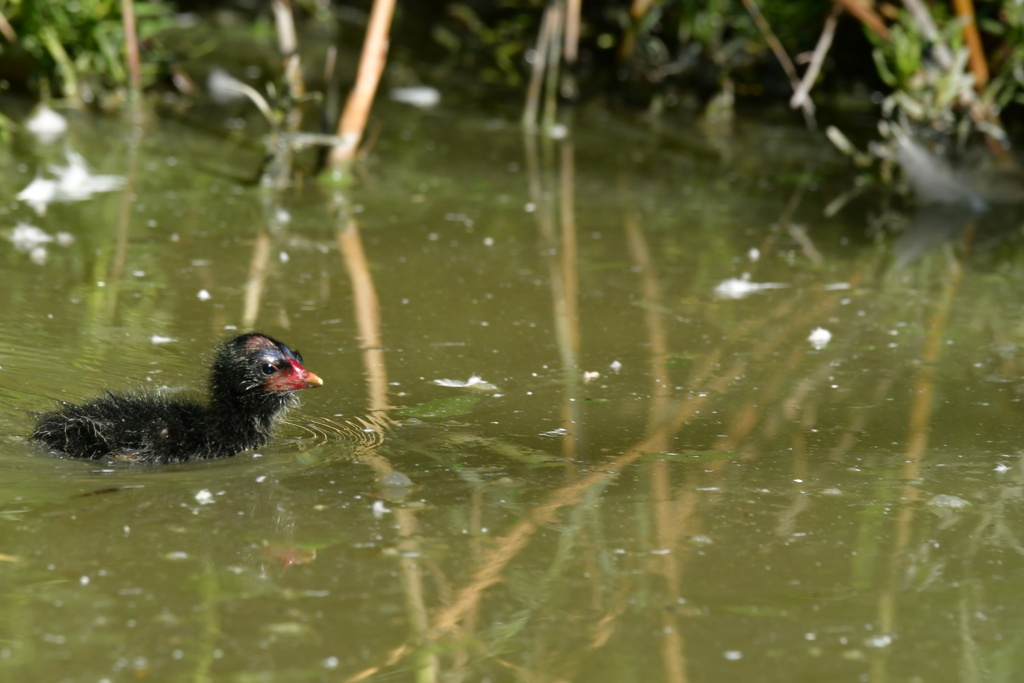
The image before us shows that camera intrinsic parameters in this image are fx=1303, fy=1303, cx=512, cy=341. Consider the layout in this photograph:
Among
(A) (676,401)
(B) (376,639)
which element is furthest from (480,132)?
(B) (376,639)

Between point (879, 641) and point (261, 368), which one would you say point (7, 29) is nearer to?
point (261, 368)

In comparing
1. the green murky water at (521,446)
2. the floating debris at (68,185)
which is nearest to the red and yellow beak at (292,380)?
the green murky water at (521,446)

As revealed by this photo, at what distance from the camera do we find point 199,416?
14.6ft

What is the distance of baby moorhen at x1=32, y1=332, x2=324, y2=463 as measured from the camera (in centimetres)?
420

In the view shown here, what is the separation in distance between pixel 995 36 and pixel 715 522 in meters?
6.88

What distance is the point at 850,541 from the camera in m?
3.65

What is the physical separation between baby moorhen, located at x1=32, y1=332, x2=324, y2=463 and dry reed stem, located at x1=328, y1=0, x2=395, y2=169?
3.52m

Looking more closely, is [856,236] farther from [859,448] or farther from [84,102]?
[84,102]

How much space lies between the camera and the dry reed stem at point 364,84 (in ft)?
25.2

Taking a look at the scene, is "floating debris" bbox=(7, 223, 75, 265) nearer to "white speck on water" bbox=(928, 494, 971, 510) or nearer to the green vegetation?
the green vegetation

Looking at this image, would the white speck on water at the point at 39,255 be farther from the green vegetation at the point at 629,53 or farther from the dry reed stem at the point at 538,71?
the dry reed stem at the point at 538,71

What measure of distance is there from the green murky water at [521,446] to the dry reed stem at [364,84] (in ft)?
0.87

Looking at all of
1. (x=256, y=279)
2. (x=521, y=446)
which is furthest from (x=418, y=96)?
(x=521, y=446)

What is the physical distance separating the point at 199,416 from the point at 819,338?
2.66m
